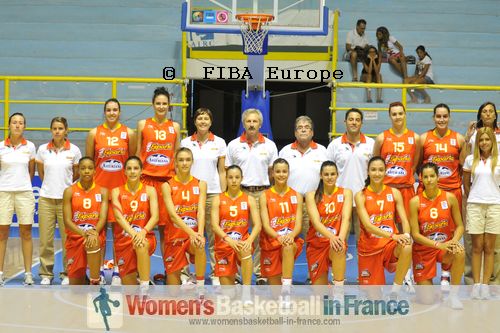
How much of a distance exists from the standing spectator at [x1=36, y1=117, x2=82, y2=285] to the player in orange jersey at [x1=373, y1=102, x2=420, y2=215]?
291 cm

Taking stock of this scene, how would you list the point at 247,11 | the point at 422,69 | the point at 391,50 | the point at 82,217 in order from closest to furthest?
1. the point at 82,217
2. the point at 247,11
3. the point at 422,69
4. the point at 391,50

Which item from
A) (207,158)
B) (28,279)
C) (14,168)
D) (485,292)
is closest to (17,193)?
(14,168)

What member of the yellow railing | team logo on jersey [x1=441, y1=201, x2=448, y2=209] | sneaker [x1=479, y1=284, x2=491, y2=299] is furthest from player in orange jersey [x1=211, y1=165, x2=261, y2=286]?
the yellow railing

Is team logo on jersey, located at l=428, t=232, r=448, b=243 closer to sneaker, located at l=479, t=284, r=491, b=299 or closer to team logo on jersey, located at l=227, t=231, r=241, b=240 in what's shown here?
sneaker, located at l=479, t=284, r=491, b=299

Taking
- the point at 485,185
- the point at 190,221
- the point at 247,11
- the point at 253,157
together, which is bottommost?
the point at 190,221

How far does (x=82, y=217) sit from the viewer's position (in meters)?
7.35

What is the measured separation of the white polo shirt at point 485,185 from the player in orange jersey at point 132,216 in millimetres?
2766

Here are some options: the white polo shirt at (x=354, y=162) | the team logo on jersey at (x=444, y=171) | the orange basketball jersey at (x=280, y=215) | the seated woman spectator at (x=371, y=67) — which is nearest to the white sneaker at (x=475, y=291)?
the team logo on jersey at (x=444, y=171)

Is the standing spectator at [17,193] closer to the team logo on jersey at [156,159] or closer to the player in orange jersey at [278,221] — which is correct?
the team logo on jersey at [156,159]

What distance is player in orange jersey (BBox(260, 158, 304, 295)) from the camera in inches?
283

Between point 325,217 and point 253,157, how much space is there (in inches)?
37.0

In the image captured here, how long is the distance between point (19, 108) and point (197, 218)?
578 cm

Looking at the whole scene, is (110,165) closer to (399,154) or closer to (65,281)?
(65,281)

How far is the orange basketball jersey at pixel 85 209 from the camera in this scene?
7348mm
